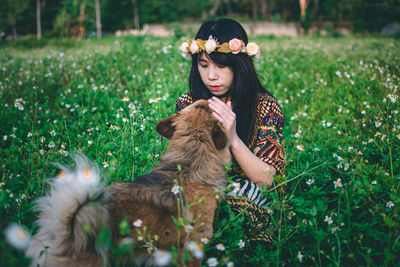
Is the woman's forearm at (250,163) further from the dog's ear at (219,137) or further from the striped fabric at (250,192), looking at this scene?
the dog's ear at (219,137)

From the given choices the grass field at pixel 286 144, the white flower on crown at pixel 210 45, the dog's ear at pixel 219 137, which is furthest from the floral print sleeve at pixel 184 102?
the dog's ear at pixel 219 137

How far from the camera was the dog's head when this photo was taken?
2.20 m

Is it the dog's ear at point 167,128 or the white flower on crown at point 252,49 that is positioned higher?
the white flower on crown at point 252,49

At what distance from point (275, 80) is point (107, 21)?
4637cm

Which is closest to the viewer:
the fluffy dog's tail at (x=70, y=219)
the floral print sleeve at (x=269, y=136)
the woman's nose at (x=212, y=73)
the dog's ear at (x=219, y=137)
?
the fluffy dog's tail at (x=70, y=219)

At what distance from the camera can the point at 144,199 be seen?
1.84 metres

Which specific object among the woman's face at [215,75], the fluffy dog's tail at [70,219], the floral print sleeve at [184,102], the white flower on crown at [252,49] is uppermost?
the white flower on crown at [252,49]

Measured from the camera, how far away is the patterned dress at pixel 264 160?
2.53m

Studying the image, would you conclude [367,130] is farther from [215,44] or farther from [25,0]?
[25,0]

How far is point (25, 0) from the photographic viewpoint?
32250 millimetres

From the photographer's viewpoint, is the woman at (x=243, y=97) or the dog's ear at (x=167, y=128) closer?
the dog's ear at (x=167, y=128)

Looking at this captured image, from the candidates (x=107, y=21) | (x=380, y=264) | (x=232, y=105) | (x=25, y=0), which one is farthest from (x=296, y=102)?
(x=107, y=21)

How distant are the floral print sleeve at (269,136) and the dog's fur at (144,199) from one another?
0.66 metres

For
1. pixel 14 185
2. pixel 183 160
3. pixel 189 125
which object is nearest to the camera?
pixel 183 160
